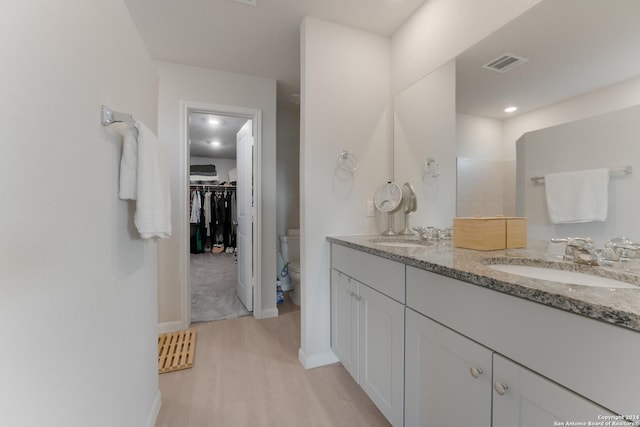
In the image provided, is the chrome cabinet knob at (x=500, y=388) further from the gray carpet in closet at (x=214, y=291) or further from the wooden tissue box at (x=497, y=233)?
the gray carpet in closet at (x=214, y=291)

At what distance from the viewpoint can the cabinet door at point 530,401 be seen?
57 cm

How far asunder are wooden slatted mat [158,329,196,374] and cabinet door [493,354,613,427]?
1.91 metres

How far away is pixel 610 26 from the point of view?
1002 millimetres

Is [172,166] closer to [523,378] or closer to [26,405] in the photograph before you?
[26,405]

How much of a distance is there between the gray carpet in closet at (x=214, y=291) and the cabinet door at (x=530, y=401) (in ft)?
8.29

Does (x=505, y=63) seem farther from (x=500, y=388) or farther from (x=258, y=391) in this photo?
(x=258, y=391)

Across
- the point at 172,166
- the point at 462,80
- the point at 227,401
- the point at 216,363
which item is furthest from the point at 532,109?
the point at 172,166

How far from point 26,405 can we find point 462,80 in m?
2.12

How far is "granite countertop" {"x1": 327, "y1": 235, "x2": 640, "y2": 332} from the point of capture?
20.9 inches

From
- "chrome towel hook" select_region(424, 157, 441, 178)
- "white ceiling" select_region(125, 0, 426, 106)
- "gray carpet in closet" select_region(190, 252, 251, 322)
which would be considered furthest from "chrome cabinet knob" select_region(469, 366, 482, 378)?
→ "gray carpet in closet" select_region(190, 252, 251, 322)

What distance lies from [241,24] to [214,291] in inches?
120

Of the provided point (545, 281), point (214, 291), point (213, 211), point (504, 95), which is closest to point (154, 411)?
point (545, 281)

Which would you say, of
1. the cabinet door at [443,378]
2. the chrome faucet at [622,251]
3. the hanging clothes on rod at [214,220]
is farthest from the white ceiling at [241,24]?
the hanging clothes on rod at [214,220]

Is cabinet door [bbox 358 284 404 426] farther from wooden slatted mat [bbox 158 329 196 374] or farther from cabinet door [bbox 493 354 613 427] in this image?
wooden slatted mat [bbox 158 329 196 374]
